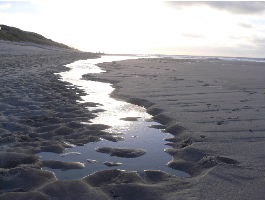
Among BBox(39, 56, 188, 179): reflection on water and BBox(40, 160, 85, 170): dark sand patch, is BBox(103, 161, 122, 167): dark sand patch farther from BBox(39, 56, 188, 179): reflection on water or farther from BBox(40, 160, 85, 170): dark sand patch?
BBox(40, 160, 85, 170): dark sand patch

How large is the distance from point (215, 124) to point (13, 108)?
3289mm

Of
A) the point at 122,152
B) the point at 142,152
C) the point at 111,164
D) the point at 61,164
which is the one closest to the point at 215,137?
the point at 142,152

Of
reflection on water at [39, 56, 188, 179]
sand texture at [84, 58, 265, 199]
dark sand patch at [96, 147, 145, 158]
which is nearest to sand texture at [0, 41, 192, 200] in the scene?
dark sand patch at [96, 147, 145, 158]

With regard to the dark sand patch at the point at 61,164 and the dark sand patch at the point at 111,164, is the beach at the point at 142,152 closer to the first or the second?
the dark sand patch at the point at 61,164

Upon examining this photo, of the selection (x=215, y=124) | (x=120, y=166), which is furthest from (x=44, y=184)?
(x=215, y=124)

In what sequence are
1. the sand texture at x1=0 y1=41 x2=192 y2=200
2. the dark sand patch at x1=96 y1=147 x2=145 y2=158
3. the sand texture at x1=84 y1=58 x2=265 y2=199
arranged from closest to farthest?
the sand texture at x1=0 y1=41 x2=192 y2=200 → the sand texture at x1=84 y1=58 x2=265 y2=199 → the dark sand patch at x1=96 y1=147 x2=145 y2=158

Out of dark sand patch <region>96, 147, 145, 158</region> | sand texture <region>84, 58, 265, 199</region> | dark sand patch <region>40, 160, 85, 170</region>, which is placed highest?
sand texture <region>84, 58, 265, 199</region>

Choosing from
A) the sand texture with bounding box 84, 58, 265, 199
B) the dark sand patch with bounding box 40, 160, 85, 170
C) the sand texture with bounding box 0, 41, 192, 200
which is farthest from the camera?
the dark sand patch with bounding box 40, 160, 85, 170

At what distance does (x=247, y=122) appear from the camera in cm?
517

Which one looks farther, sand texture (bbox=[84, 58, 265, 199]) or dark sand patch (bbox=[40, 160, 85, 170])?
dark sand patch (bbox=[40, 160, 85, 170])

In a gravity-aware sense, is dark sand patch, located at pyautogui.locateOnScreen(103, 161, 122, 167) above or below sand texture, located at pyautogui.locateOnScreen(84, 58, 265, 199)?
below

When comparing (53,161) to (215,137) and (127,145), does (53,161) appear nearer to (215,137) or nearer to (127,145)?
(127,145)

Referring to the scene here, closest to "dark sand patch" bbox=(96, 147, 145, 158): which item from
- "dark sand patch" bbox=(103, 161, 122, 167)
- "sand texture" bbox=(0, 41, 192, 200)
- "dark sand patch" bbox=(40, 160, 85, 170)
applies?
"sand texture" bbox=(0, 41, 192, 200)

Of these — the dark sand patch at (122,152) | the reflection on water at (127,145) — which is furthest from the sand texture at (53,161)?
the reflection on water at (127,145)
